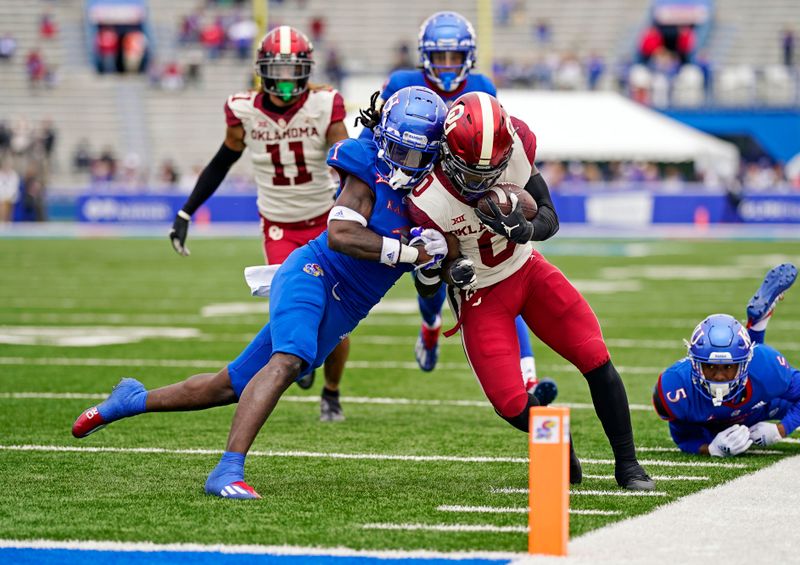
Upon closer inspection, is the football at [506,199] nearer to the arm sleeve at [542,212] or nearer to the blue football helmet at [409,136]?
the arm sleeve at [542,212]

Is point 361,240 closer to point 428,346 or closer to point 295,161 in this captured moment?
point 295,161

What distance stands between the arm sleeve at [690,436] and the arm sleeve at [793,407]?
0.34m

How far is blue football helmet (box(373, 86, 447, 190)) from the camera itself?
5102mm

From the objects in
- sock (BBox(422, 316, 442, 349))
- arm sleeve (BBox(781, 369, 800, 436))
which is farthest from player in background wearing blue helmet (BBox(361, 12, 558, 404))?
arm sleeve (BBox(781, 369, 800, 436))

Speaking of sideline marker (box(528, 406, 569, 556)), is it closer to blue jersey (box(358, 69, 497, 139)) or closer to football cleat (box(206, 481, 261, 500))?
football cleat (box(206, 481, 261, 500))

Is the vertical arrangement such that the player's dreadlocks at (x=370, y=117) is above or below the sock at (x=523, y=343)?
above

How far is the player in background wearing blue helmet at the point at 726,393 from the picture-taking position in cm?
583

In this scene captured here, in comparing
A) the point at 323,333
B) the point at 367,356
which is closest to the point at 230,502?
the point at 323,333

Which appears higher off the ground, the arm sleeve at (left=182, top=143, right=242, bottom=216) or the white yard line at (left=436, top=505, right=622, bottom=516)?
the arm sleeve at (left=182, top=143, right=242, bottom=216)

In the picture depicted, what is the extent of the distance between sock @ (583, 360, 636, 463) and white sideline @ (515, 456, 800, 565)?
13.6 inches

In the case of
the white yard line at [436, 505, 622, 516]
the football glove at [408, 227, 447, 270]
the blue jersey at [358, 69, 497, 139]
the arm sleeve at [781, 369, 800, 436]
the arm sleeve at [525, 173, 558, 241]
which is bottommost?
the arm sleeve at [781, 369, 800, 436]

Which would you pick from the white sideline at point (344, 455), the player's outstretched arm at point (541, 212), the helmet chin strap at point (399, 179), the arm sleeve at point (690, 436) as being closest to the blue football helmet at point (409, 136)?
the helmet chin strap at point (399, 179)

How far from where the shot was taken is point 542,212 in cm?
530

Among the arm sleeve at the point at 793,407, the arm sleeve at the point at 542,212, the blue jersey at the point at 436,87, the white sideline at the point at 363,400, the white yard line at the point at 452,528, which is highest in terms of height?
the blue jersey at the point at 436,87
